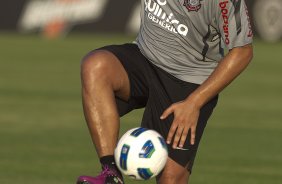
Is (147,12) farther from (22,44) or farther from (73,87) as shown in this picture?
(22,44)

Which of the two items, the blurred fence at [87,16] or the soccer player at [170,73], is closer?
the soccer player at [170,73]

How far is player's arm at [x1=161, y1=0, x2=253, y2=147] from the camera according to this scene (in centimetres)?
814

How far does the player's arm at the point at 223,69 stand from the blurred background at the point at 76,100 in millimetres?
3533

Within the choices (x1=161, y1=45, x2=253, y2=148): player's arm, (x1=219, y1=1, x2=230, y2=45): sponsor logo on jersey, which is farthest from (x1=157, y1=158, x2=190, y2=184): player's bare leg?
(x1=219, y1=1, x2=230, y2=45): sponsor logo on jersey

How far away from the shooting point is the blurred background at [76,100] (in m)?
12.7

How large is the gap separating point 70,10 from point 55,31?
3.59 ft

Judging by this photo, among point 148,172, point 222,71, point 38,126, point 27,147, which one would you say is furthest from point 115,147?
point 38,126

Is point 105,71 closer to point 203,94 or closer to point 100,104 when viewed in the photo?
point 100,104

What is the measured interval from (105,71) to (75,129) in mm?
7417

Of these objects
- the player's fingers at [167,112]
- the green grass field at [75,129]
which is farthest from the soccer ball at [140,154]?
the green grass field at [75,129]

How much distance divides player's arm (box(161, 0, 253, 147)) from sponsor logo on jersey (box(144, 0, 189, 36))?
22.9 inches

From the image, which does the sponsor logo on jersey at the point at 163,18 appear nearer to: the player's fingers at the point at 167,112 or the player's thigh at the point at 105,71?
the player's thigh at the point at 105,71

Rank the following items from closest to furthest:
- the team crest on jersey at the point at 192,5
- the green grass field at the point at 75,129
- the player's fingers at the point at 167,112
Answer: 1. the player's fingers at the point at 167,112
2. the team crest on jersey at the point at 192,5
3. the green grass field at the point at 75,129

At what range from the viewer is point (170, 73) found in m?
9.31
